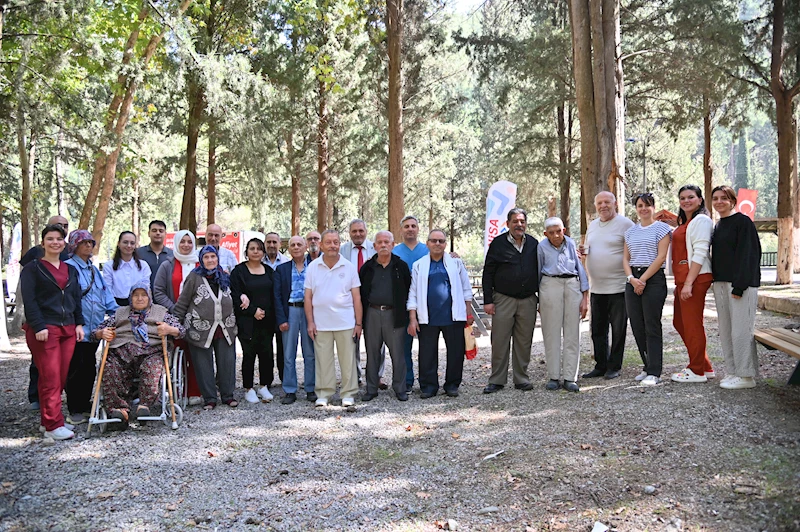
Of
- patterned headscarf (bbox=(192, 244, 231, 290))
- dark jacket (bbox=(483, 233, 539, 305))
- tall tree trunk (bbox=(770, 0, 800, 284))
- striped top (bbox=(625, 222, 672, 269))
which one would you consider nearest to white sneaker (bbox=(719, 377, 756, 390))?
striped top (bbox=(625, 222, 672, 269))

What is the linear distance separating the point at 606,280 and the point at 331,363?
9.92 ft

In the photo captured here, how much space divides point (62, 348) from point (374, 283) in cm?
291

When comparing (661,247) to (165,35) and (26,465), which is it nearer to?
(26,465)

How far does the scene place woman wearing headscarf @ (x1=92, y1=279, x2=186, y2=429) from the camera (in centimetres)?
548

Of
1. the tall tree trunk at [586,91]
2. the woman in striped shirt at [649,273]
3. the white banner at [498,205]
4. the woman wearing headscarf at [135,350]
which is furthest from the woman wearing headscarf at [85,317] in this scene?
the white banner at [498,205]

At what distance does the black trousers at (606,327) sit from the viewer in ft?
21.6

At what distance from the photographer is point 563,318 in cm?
640

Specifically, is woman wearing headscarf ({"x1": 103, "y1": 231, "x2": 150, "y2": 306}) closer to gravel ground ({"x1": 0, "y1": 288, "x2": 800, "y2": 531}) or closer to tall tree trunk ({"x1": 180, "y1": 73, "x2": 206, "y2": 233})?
gravel ground ({"x1": 0, "y1": 288, "x2": 800, "y2": 531})

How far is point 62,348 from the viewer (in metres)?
5.32

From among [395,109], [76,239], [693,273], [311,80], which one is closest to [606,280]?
[693,273]

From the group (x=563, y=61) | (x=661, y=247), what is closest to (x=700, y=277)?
(x=661, y=247)

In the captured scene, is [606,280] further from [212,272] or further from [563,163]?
[563,163]

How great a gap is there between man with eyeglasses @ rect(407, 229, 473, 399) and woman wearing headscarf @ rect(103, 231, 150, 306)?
111 inches

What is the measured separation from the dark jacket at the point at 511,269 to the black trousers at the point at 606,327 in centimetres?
81
